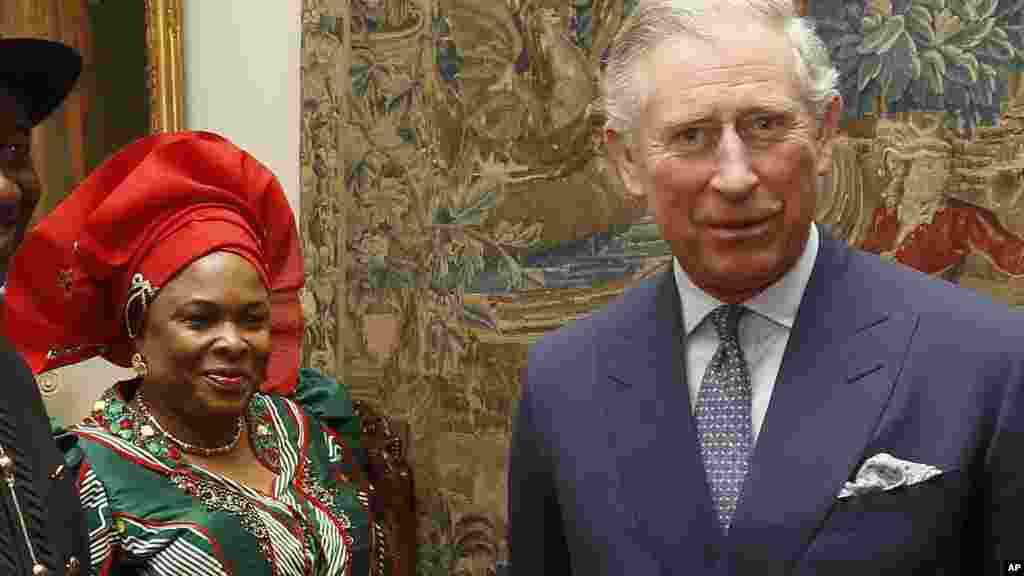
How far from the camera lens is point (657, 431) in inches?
83.5

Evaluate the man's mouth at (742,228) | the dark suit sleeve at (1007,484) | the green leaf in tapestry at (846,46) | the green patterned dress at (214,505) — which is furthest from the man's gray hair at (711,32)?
the green patterned dress at (214,505)

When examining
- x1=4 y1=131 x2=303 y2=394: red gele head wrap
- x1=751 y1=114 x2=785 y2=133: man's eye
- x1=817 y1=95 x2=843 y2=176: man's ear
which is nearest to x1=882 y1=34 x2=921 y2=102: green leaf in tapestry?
x1=817 y1=95 x2=843 y2=176: man's ear

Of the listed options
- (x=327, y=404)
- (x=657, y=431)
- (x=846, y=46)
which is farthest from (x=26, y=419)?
(x=846, y=46)

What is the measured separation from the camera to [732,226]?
201 cm

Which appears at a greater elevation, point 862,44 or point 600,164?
point 862,44

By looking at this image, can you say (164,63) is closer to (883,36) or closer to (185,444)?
(185,444)

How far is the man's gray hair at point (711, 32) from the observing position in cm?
204

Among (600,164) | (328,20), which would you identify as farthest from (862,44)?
(328,20)

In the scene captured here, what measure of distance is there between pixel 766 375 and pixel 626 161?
461 mm

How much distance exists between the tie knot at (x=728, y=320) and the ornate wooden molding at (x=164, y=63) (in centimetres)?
357

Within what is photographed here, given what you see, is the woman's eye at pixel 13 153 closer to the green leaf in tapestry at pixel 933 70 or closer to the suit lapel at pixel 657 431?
the suit lapel at pixel 657 431

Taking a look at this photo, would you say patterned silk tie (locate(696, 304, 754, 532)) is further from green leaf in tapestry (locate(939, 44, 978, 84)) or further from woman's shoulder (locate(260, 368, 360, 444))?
woman's shoulder (locate(260, 368, 360, 444))

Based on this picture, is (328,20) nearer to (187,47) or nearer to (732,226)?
(187,47)

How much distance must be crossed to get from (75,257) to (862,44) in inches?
86.6
